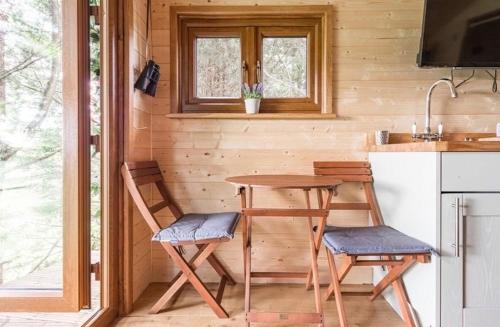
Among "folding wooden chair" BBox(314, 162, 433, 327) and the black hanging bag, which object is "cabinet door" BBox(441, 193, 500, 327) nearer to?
"folding wooden chair" BBox(314, 162, 433, 327)

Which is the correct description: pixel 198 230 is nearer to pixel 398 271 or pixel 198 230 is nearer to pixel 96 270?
pixel 96 270

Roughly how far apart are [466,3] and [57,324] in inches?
116

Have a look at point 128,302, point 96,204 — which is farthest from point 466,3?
point 128,302

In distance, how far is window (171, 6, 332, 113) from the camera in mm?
2117

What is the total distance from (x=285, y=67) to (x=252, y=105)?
1.29 feet

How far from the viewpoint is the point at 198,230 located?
1.58 metres

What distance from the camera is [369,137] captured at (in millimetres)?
2057

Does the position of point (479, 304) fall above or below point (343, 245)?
below

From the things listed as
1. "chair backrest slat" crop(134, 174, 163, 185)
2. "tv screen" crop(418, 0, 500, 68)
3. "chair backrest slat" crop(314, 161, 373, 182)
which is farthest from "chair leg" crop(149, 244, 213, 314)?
"tv screen" crop(418, 0, 500, 68)

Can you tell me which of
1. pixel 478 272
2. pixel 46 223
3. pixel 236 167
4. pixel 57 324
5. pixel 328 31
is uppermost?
pixel 328 31

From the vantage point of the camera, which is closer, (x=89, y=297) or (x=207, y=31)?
(x=89, y=297)

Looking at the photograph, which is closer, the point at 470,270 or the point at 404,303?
the point at 470,270

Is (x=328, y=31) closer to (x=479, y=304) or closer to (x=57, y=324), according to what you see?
(x=479, y=304)

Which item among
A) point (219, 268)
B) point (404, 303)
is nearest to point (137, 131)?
point (219, 268)
